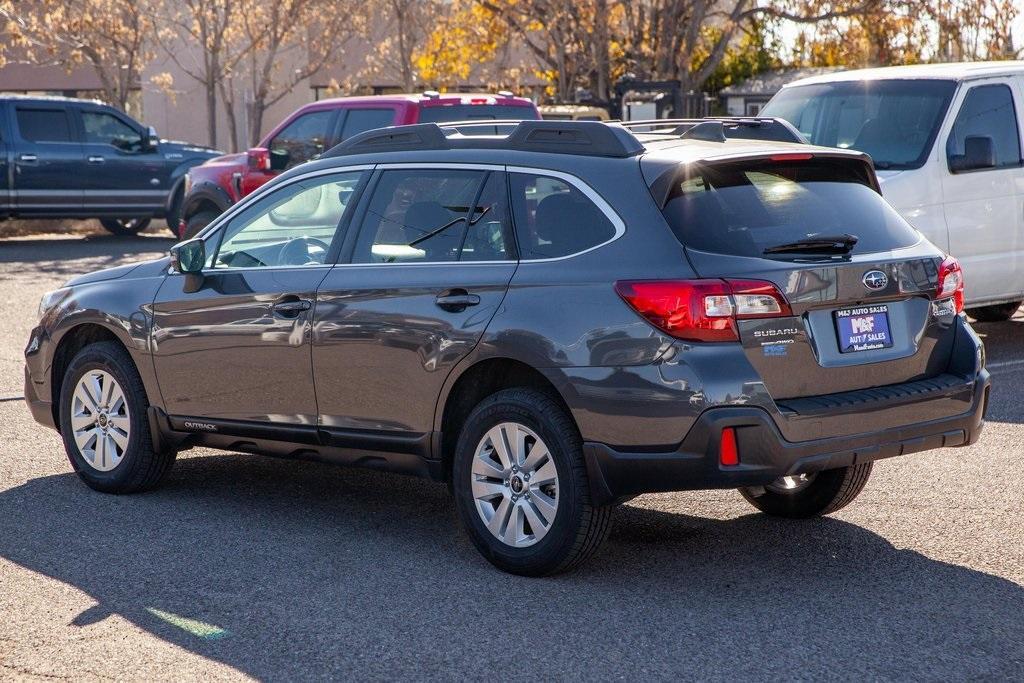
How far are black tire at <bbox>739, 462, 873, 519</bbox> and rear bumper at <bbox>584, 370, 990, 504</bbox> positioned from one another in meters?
0.78

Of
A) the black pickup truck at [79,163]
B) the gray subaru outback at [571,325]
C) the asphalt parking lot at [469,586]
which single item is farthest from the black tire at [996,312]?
the black pickup truck at [79,163]

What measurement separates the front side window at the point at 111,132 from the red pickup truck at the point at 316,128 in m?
4.88

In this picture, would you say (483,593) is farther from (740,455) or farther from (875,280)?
(875,280)

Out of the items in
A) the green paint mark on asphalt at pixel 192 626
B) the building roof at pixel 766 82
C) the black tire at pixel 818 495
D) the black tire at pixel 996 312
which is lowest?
the black tire at pixel 996 312

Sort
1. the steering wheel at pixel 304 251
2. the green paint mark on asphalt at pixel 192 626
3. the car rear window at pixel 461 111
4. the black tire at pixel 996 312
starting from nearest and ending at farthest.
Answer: the green paint mark on asphalt at pixel 192 626, the steering wheel at pixel 304 251, the black tire at pixel 996 312, the car rear window at pixel 461 111

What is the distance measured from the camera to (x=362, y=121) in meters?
15.5

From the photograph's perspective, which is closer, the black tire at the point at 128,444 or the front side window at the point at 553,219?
the front side window at the point at 553,219

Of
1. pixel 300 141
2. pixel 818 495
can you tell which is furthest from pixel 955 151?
pixel 300 141

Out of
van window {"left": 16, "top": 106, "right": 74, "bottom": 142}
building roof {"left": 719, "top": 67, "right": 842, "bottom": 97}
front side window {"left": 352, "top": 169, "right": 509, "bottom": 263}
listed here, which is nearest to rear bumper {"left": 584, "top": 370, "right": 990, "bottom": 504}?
front side window {"left": 352, "top": 169, "right": 509, "bottom": 263}

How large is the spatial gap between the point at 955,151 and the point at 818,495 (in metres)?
5.09

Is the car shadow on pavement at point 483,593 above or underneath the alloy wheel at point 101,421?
underneath

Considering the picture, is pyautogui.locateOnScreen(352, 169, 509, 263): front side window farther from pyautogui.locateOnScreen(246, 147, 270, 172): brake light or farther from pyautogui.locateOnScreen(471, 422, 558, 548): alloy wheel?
pyautogui.locateOnScreen(246, 147, 270, 172): brake light

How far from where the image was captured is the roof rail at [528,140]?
19.3 feet

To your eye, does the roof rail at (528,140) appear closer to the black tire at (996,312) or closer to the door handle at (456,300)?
the door handle at (456,300)
